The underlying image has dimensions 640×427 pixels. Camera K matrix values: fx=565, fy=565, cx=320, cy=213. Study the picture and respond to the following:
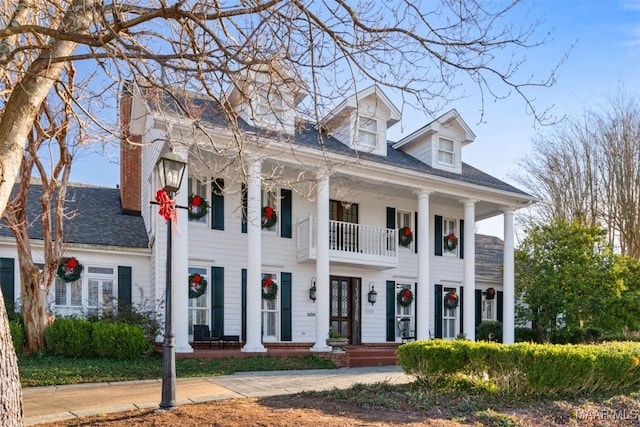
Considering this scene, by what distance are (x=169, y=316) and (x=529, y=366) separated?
486 centimetres

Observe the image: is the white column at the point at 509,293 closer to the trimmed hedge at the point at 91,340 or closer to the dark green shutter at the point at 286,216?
the dark green shutter at the point at 286,216

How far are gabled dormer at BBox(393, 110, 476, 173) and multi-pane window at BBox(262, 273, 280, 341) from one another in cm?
686

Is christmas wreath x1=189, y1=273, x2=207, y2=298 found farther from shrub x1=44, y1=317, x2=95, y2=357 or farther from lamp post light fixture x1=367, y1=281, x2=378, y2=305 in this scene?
lamp post light fixture x1=367, y1=281, x2=378, y2=305

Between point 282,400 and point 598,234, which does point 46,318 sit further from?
point 598,234

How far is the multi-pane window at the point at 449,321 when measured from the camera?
20109 mm

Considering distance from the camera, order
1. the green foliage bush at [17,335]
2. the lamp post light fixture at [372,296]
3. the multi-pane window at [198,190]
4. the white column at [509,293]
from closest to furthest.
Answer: the green foliage bush at [17,335]
the multi-pane window at [198,190]
the lamp post light fixture at [372,296]
the white column at [509,293]

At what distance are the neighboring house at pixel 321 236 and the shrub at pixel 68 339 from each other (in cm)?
200

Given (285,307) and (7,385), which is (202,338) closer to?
(285,307)

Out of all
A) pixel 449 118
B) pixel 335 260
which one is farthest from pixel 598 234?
pixel 335 260

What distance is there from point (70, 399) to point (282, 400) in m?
3.07

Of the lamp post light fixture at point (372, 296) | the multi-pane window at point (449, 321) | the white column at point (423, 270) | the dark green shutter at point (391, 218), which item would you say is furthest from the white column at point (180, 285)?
the multi-pane window at point (449, 321)

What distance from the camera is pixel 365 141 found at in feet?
59.1

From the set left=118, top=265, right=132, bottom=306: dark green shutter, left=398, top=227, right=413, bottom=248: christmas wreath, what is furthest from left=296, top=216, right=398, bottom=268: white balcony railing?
left=118, top=265, right=132, bottom=306: dark green shutter

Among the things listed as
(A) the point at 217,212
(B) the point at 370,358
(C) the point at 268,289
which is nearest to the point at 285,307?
(C) the point at 268,289
